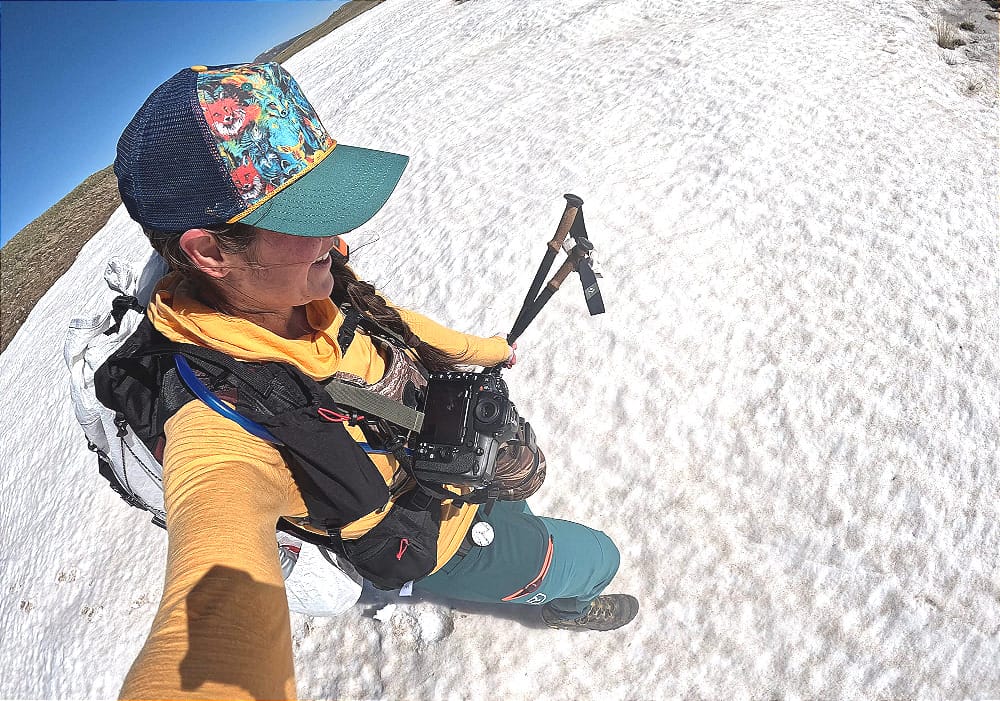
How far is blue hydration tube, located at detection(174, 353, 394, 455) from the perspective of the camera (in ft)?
6.07

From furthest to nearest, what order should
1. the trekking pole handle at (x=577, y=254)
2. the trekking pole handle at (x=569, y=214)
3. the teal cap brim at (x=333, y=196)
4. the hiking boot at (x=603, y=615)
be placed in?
the trekking pole handle at (x=577, y=254), the trekking pole handle at (x=569, y=214), the hiking boot at (x=603, y=615), the teal cap brim at (x=333, y=196)

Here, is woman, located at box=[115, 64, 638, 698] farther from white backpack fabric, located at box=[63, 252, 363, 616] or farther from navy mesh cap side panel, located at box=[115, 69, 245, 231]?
white backpack fabric, located at box=[63, 252, 363, 616]

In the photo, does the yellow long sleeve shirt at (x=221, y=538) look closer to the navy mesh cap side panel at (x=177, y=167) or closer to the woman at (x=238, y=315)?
the woman at (x=238, y=315)

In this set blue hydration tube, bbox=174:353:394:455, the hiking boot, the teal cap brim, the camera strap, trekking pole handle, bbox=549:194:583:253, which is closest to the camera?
blue hydration tube, bbox=174:353:394:455

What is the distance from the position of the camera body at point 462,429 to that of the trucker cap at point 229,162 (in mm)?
969

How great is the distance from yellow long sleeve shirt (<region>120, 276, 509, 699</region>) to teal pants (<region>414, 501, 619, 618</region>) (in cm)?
99

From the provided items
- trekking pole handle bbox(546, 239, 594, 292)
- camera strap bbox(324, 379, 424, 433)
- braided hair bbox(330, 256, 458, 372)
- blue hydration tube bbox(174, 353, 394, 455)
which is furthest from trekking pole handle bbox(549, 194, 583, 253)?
blue hydration tube bbox(174, 353, 394, 455)

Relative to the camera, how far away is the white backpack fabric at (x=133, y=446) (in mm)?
2535

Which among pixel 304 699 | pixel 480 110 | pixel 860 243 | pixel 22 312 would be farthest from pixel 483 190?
pixel 22 312

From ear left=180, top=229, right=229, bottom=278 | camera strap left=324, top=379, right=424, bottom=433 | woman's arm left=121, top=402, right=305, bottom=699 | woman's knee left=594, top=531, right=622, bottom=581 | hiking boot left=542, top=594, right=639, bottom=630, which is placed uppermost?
ear left=180, top=229, right=229, bottom=278

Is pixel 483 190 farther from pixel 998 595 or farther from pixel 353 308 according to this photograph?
pixel 998 595

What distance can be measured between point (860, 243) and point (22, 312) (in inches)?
685

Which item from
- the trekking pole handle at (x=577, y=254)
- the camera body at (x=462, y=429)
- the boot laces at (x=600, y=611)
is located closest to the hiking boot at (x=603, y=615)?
the boot laces at (x=600, y=611)

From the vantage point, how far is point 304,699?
14.4 feet
